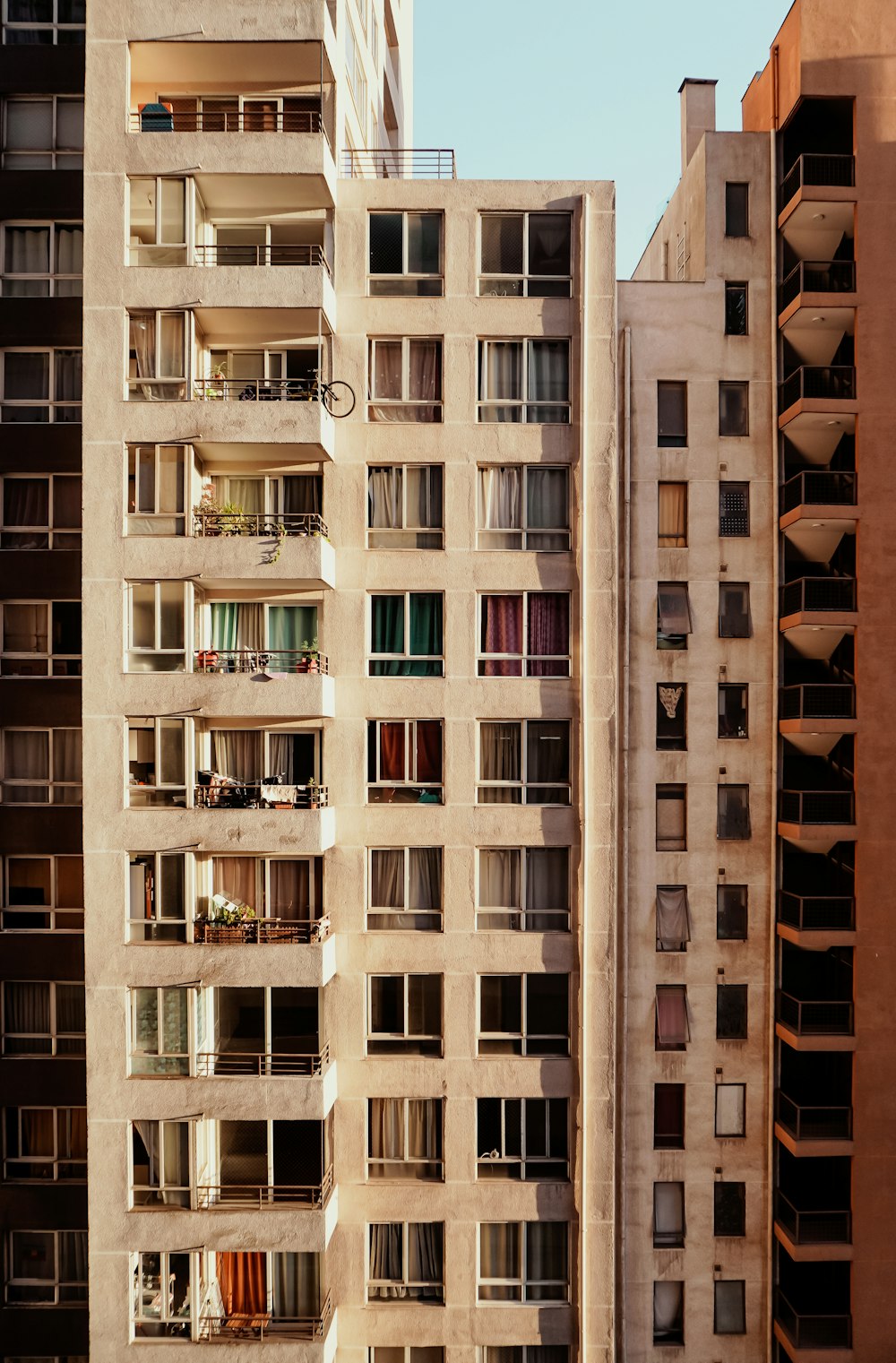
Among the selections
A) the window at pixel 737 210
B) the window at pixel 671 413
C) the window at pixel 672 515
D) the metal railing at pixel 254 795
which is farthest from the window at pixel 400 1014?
the window at pixel 737 210

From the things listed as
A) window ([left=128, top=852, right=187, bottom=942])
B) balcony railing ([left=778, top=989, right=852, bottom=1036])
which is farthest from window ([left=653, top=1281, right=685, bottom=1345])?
window ([left=128, top=852, right=187, bottom=942])

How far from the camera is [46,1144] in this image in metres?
19.0

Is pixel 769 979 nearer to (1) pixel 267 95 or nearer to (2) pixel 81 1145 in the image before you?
(2) pixel 81 1145

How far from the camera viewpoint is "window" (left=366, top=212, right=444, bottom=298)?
19.1 metres

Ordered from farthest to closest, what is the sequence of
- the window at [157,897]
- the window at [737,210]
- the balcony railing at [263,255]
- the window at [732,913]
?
1. the window at [737,210]
2. the window at [732,913]
3. the balcony railing at [263,255]
4. the window at [157,897]

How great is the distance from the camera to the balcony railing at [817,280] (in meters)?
19.7

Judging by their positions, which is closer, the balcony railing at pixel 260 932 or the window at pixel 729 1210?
the balcony railing at pixel 260 932

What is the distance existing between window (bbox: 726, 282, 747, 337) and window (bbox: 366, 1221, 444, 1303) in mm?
21212

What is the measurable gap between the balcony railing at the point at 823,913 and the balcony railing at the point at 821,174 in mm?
15865

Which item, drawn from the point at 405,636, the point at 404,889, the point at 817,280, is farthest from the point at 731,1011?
the point at 817,280

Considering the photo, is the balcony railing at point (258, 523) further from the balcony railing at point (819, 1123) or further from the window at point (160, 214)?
the balcony railing at point (819, 1123)

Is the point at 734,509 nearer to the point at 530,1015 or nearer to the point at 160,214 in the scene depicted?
the point at 530,1015

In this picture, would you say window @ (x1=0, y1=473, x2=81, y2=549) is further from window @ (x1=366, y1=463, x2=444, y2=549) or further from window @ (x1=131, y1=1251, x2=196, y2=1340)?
window @ (x1=131, y1=1251, x2=196, y2=1340)

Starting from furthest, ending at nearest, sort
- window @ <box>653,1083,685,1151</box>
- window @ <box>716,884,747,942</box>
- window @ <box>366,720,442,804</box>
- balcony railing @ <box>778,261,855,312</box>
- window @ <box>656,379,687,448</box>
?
1. window @ <box>656,379,687,448</box>
2. window @ <box>716,884,747,942</box>
3. window @ <box>653,1083,685,1151</box>
4. balcony railing @ <box>778,261,855,312</box>
5. window @ <box>366,720,442,804</box>
